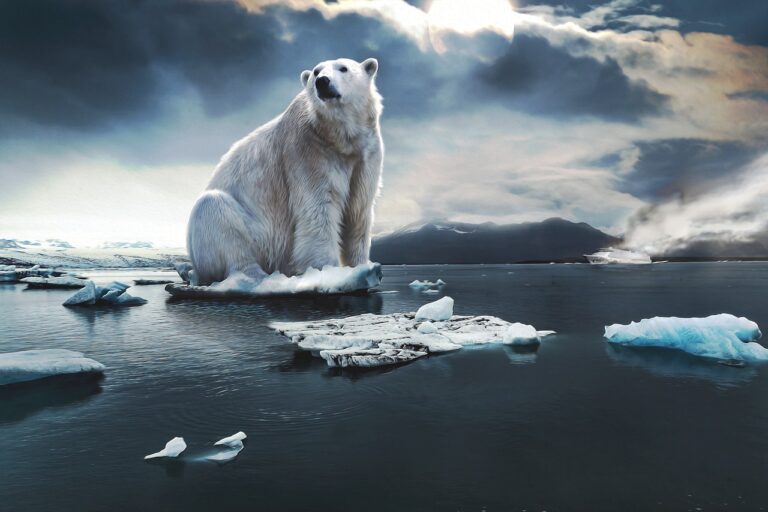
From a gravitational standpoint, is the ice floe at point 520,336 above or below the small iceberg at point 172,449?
above

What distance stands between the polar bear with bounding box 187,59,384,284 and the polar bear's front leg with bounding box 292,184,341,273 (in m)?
0.02

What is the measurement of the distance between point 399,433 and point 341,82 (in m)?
6.83

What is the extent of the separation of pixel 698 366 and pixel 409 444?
10.9 ft

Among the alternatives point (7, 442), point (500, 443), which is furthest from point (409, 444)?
point (7, 442)

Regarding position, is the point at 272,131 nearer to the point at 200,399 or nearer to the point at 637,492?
the point at 200,399

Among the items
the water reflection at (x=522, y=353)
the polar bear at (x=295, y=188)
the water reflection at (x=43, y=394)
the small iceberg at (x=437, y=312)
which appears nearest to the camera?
the water reflection at (x=43, y=394)

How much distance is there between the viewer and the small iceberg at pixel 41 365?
3.56m

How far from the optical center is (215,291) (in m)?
9.05

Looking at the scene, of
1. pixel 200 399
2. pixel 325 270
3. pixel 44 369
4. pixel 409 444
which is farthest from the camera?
pixel 325 270

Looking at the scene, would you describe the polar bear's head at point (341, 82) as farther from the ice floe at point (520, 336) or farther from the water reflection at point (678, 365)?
the water reflection at point (678, 365)

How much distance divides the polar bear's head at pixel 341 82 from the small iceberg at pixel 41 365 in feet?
18.0

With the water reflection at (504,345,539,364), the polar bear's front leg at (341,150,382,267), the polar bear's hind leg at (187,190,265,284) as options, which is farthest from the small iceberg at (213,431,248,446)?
the polar bear's front leg at (341,150,382,267)

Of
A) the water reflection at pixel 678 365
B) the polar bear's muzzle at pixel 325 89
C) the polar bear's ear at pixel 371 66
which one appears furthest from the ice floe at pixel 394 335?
the polar bear's ear at pixel 371 66

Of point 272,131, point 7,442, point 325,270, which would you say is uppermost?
point 272,131
